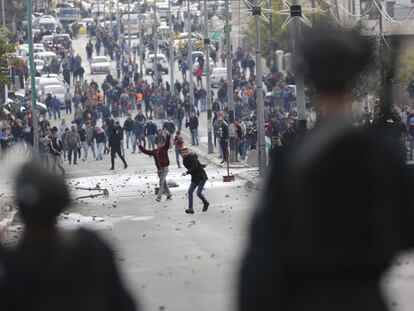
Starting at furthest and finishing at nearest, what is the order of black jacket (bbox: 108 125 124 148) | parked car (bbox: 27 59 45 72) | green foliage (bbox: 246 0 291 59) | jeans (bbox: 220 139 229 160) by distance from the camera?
parked car (bbox: 27 59 45 72)
green foliage (bbox: 246 0 291 59)
black jacket (bbox: 108 125 124 148)
jeans (bbox: 220 139 229 160)

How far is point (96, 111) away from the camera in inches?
2712

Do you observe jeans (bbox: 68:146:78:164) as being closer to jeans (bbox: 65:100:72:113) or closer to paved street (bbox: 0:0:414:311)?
paved street (bbox: 0:0:414:311)

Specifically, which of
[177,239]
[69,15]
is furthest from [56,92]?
[69,15]

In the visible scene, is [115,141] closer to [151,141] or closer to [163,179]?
[151,141]

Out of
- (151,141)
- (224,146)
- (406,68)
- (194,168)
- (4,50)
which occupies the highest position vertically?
(4,50)

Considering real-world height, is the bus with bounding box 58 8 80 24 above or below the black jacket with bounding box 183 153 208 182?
below

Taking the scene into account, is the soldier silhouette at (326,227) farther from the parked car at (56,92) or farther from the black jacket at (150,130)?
the parked car at (56,92)

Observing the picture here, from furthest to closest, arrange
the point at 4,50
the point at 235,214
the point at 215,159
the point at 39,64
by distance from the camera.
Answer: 1. the point at 39,64
2. the point at 215,159
3. the point at 4,50
4. the point at 235,214

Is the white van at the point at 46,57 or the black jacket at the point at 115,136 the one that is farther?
the white van at the point at 46,57

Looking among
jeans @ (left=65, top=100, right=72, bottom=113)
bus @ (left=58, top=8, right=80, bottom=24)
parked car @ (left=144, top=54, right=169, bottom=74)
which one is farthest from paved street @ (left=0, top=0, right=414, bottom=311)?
bus @ (left=58, top=8, right=80, bottom=24)

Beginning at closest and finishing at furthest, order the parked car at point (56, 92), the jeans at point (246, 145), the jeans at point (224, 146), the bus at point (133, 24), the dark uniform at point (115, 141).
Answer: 1. the jeans at point (224, 146)
2. the dark uniform at point (115, 141)
3. the jeans at point (246, 145)
4. the parked car at point (56, 92)
5. the bus at point (133, 24)

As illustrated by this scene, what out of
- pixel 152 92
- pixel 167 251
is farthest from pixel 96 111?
pixel 167 251

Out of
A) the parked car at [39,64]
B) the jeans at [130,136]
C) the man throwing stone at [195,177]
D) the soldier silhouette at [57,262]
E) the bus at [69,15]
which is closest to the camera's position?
the soldier silhouette at [57,262]

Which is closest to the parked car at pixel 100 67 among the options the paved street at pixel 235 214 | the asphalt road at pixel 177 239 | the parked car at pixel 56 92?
the parked car at pixel 56 92
